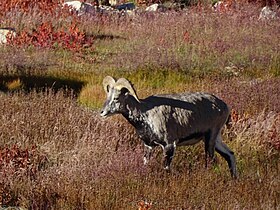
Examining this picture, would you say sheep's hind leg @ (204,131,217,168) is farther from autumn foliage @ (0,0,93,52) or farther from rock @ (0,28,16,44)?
rock @ (0,28,16,44)

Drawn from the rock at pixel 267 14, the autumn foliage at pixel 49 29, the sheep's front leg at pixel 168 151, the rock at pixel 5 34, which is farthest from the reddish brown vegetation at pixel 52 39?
the sheep's front leg at pixel 168 151

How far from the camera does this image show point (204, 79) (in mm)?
13469

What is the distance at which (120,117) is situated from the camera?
30.2 ft

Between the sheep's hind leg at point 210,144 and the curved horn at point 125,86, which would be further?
the sheep's hind leg at point 210,144

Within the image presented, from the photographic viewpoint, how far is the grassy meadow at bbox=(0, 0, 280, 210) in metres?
6.04

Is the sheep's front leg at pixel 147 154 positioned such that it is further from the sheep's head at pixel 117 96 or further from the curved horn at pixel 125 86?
the curved horn at pixel 125 86

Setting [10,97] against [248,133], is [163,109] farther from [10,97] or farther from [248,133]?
[10,97]

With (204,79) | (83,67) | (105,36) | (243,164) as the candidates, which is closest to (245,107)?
(243,164)

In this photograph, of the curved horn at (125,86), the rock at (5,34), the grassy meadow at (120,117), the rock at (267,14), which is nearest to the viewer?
the grassy meadow at (120,117)

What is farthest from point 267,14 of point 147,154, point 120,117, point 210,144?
point 147,154

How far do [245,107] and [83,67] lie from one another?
5.37 m

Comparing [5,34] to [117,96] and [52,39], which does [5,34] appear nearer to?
[52,39]

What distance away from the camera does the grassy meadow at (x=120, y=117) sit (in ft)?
19.8

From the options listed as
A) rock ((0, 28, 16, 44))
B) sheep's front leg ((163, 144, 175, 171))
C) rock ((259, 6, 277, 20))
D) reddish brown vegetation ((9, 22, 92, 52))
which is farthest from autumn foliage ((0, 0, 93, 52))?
sheep's front leg ((163, 144, 175, 171))
